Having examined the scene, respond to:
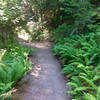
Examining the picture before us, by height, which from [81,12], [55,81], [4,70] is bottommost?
[55,81]

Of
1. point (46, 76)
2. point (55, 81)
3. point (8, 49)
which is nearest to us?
point (55, 81)

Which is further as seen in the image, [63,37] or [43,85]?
[63,37]

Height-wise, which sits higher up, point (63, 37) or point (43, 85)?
point (63, 37)

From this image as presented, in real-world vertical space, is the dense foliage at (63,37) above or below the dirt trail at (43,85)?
above

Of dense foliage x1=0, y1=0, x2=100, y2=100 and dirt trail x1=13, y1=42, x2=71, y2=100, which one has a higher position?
dense foliage x1=0, y1=0, x2=100, y2=100

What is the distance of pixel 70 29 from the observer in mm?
11758

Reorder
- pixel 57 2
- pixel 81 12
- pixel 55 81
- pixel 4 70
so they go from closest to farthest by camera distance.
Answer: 1. pixel 4 70
2. pixel 55 81
3. pixel 81 12
4. pixel 57 2

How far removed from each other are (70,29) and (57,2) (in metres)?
3.66

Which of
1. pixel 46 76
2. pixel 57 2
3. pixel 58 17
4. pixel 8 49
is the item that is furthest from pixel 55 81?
pixel 58 17

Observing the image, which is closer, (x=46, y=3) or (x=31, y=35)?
(x=46, y=3)

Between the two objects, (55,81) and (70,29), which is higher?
(70,29)

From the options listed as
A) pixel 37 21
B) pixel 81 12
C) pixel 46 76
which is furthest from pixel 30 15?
pixel 46 76

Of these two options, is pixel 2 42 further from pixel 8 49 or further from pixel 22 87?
pixel 22 87

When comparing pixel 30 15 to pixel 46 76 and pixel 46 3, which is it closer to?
pixel 46 3
